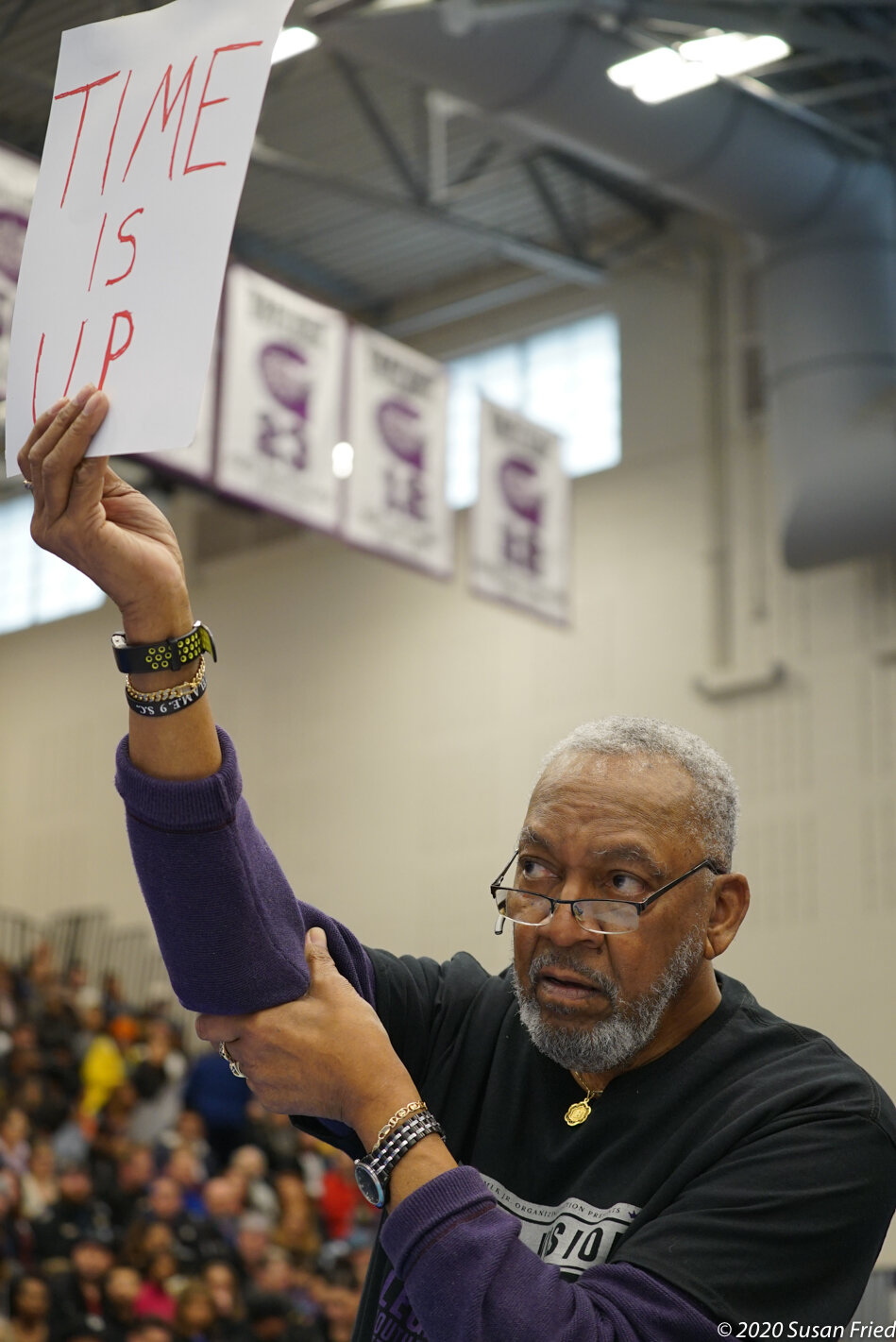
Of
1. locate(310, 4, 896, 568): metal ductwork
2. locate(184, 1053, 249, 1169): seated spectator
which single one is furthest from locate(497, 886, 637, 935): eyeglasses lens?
locate(184, 1053, 249, 1169): seated spectator

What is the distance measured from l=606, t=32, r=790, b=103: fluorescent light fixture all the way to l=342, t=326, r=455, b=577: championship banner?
237 cm

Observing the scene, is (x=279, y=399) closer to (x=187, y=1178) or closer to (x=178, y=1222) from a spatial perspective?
(x=178, y=1222)

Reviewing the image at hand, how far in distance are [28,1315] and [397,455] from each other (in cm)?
505

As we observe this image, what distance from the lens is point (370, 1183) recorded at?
154 centimetres

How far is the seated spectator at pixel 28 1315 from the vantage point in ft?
24.2

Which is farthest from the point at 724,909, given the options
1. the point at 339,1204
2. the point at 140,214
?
the point at 339,1204

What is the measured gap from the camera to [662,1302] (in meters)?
1.49

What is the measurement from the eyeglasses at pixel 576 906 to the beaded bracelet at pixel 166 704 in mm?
395

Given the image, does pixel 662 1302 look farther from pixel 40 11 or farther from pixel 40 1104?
pixel 40 1104

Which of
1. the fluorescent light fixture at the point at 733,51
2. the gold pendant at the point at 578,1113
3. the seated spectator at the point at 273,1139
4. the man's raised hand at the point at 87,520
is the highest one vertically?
the fluorescent light fixture at the point at 733,51

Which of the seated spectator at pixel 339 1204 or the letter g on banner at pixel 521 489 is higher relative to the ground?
the letter g on banner at pixel 521 489

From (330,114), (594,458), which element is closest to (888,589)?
(594,458)

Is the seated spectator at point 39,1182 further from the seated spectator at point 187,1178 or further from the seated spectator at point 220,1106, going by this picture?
the seated spectator at point 220,1106

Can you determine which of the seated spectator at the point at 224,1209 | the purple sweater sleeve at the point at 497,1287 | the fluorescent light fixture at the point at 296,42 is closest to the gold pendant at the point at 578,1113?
the purple sweater sleeve at the point at 497,1287
